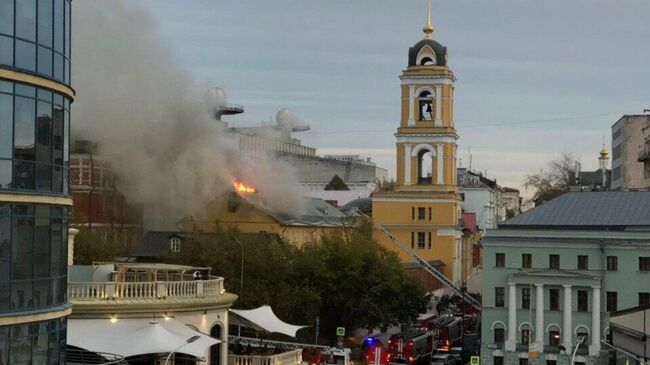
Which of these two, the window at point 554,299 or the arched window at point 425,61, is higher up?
the arched window at point 425,61

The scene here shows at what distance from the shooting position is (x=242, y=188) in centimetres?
11069

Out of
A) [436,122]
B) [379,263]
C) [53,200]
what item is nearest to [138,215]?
[436,122]

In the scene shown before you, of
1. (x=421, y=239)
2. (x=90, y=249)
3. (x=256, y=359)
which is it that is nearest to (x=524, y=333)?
(x=256, y=359)

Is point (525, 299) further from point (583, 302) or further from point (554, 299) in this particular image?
point (583, 302)

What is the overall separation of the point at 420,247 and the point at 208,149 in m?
22.5

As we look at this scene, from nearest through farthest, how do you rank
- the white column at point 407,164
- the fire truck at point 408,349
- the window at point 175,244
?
1. the fire truck at point 408,349
2. the window at point 175,244
3. the white column at point 407,164

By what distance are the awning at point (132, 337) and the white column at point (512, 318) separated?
34.5 metres

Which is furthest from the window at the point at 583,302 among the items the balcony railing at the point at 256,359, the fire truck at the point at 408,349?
the balcony railing at the point at 256,359

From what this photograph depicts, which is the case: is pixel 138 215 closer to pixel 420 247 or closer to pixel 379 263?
pixel 420 247

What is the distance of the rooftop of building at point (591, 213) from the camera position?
68625mm

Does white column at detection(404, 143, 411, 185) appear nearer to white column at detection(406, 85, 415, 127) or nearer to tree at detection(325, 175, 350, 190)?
white column at detection(406, 85, 415, 127)

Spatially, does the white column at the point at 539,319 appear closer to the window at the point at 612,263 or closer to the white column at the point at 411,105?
the window at the point at 612,263

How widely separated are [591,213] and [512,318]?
29.6 feet

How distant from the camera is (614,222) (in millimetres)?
68875
